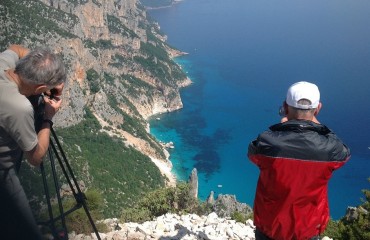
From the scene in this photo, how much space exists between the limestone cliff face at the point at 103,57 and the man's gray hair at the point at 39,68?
933 inches

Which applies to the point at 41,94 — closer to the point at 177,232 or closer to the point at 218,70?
the point at 177,232

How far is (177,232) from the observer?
5246 mm

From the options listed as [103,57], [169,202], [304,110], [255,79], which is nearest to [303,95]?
[304,110]

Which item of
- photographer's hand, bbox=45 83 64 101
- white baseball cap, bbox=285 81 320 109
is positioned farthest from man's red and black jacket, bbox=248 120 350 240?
photographer's hand, bbox=45 83 64 101

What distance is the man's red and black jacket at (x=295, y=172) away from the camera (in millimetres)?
2492

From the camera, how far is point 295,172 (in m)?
2.50

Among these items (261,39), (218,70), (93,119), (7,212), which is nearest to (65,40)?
(93,119)

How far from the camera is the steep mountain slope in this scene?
28719mm

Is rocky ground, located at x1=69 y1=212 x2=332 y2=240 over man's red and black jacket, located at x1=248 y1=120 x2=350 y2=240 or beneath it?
beneath

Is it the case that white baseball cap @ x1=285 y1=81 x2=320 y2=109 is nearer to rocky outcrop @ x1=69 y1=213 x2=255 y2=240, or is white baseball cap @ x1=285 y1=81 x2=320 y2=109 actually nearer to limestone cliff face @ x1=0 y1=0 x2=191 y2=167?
rocky outcrop @ x1=69 y1=213 x2=255 y2=240

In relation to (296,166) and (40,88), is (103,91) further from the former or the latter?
(296,166)

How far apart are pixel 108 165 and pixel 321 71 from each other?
59897 mm

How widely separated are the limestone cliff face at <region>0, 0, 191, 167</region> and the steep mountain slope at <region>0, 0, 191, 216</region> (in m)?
0.10

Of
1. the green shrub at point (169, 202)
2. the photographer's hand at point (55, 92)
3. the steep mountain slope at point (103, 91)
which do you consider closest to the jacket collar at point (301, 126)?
the photographer's hand at point (55, 92)
